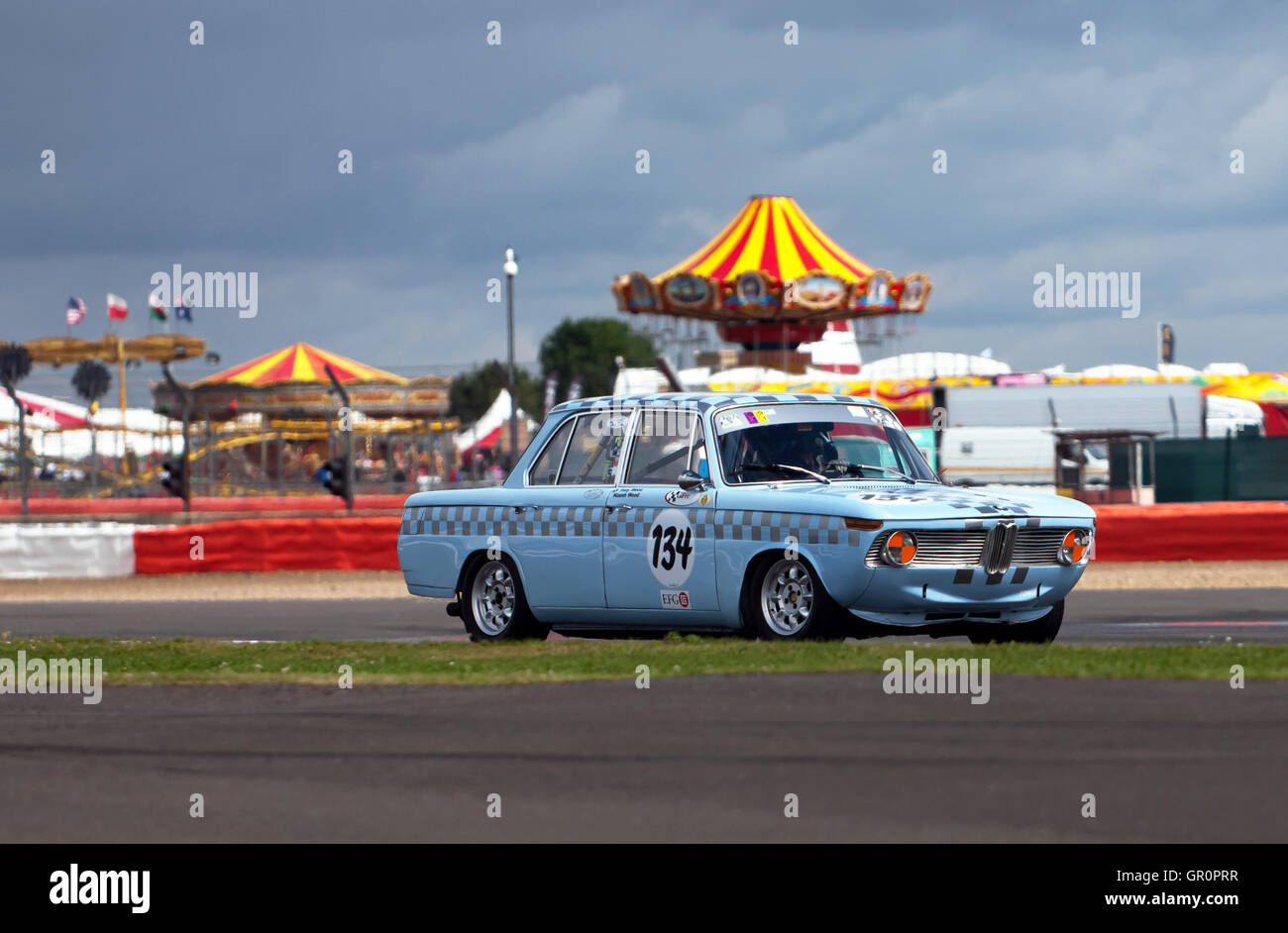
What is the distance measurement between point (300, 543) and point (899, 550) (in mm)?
13039

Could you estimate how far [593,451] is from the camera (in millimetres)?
11438

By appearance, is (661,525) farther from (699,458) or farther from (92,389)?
(92,389)

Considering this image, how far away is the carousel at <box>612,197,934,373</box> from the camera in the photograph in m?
66.2

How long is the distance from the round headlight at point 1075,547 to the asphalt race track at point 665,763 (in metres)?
2.17

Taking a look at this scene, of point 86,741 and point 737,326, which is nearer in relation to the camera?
point 86,741

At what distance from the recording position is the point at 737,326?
78375 millimetres

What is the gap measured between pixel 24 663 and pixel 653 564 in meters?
3.64

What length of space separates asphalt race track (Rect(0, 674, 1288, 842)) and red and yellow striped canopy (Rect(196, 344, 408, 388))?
52.0 metres

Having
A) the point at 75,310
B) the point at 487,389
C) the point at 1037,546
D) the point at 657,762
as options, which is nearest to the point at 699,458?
the point at 1037,546

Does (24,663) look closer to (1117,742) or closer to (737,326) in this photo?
(1117,742)

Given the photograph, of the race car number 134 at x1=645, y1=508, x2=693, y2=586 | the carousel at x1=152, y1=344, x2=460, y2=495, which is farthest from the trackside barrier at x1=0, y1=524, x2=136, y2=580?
the carousel at x1=152, y1=344, x2=460, y2=495

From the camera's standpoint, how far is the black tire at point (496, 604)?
11.5m
